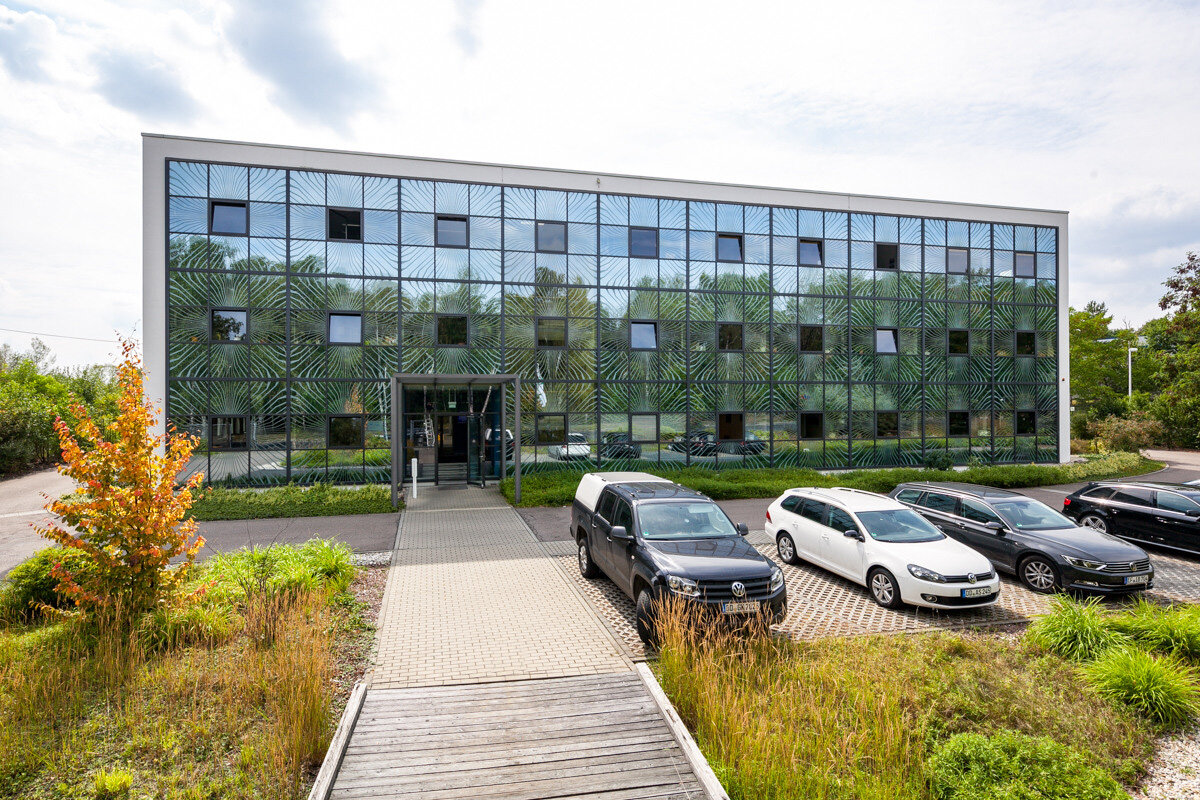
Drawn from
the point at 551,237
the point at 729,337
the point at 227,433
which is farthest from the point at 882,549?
the point at 227,433

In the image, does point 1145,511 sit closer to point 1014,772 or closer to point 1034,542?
point 1034,542

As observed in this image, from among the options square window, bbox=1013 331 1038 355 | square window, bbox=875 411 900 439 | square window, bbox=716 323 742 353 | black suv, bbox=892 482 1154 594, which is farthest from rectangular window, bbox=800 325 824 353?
black suv, bbox=892 482 1154 594

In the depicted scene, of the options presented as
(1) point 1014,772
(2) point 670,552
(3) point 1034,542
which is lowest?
(1) point 1014,772

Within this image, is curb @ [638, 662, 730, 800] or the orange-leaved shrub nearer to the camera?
curb @ [638, 662, 730, 800]

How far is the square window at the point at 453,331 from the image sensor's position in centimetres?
1978

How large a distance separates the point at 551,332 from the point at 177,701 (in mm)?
16421

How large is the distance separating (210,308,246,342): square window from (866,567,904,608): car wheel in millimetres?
19013

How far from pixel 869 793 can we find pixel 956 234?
26.4 meters

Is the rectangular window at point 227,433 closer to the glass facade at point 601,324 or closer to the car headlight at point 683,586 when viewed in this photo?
the glass facade at point 601,324

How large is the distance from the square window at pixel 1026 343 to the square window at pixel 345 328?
2692 centimetres

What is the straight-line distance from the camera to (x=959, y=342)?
964 inches

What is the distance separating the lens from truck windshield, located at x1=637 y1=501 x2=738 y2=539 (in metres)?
7.84

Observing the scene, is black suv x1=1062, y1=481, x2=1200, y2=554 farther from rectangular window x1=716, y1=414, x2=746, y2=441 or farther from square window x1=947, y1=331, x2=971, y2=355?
square window x1=947, y1=331, x2=971, y2=355

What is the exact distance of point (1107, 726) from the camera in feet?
17.0
